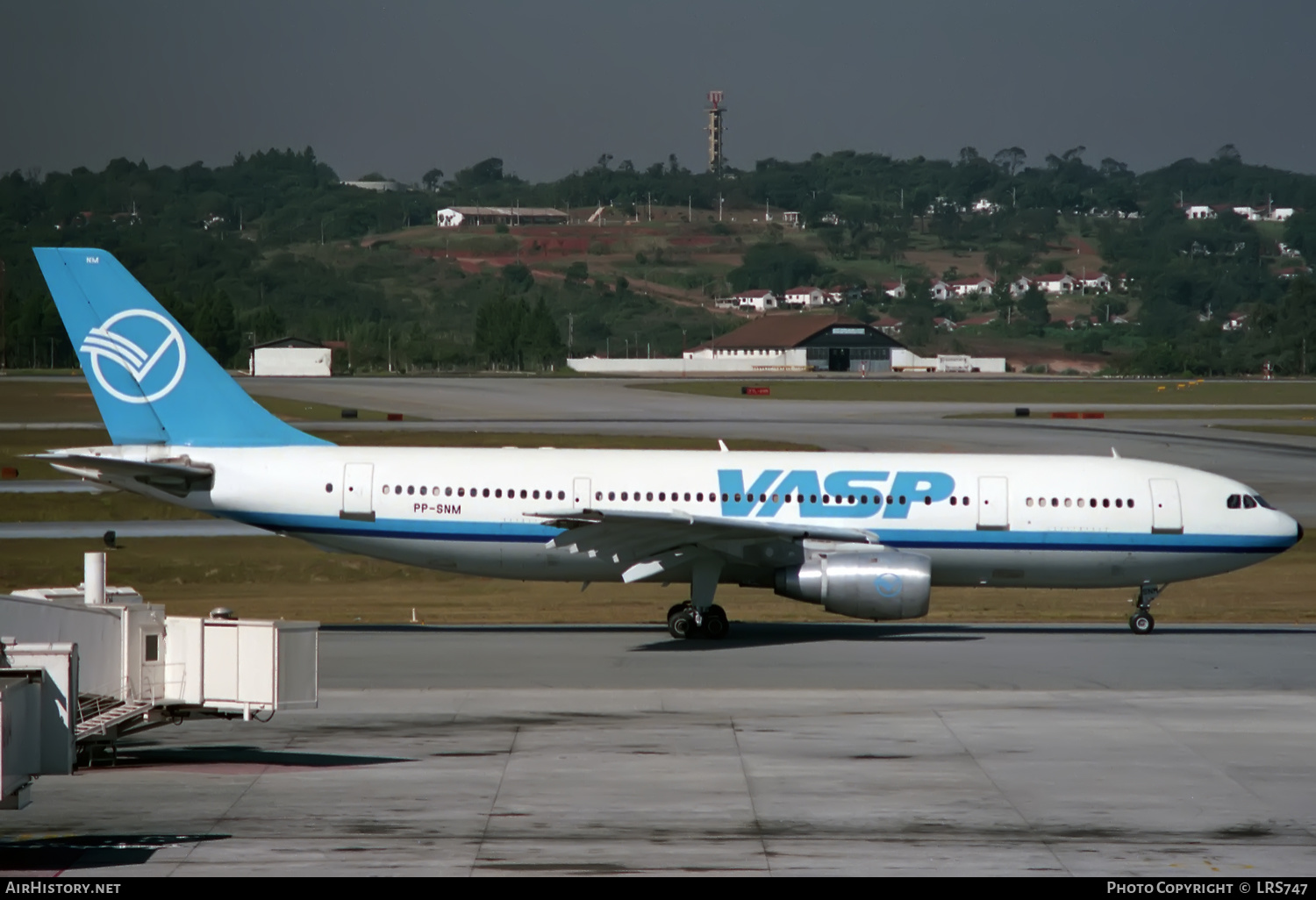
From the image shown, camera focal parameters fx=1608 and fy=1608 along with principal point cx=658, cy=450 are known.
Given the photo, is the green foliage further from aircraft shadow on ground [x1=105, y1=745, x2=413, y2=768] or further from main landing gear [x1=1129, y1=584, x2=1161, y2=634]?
aircraft shadow on ground [x1=105, y1=745, x2=413, y2=768]

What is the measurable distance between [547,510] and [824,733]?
34.8 feet

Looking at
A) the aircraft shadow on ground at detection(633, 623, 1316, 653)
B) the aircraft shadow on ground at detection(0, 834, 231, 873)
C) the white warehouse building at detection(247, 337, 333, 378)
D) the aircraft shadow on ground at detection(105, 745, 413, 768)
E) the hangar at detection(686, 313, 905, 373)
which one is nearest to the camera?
the aircraft shadow on ground at detection(0, 834, 231, 873)

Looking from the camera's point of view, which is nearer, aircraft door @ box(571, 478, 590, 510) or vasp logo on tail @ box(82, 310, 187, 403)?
aircraft door @ box(571, 478, 590, 510)

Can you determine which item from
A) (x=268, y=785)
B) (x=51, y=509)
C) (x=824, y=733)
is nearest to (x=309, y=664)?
(x=268, y=785)

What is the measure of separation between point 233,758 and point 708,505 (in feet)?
42.8

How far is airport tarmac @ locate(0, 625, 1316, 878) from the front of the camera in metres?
14.1

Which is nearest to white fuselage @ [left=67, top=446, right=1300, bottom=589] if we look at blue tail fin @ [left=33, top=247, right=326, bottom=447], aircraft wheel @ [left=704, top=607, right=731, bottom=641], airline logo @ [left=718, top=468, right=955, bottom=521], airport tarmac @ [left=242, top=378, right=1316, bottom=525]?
airline logo @ [left=718, top=468, right=955, bottom=521]

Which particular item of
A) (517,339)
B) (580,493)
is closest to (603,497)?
(580,493)

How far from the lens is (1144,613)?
3084 centimetres

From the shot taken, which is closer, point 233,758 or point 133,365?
point 233,758

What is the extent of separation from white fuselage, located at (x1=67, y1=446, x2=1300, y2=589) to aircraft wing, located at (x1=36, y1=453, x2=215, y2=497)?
23 cm

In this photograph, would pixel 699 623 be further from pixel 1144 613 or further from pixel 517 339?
pixel 517 339

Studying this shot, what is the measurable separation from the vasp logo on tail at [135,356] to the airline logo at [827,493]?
10.6 metres

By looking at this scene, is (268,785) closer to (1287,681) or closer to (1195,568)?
(1287,681)
